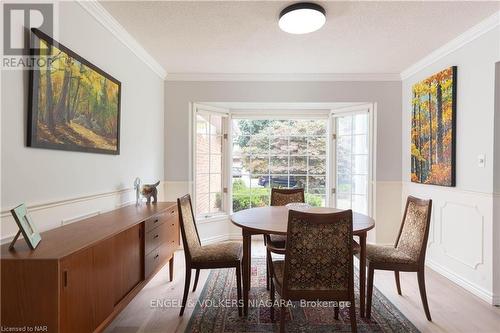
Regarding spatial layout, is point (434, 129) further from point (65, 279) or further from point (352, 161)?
point (65, 279)

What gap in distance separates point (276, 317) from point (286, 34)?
2.53 m

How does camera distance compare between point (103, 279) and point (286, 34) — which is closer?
point (103, 279)

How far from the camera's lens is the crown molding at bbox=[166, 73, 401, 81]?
3934 mm

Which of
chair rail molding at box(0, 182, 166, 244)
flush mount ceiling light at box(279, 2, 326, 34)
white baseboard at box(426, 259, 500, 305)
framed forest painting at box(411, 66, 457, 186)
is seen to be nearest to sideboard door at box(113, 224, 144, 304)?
chair rail molding at box(0, 182, 166, 244)

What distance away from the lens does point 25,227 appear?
139 centimetres

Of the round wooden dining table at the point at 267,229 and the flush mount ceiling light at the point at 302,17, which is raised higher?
the flush mount ceiling light at the point at 302,17

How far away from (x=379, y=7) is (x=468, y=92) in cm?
135

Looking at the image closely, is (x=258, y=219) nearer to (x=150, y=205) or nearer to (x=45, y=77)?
(x=150, y=205)

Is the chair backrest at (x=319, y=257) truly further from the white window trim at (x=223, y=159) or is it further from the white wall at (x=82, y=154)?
the white window trim at (x=223, y=159)

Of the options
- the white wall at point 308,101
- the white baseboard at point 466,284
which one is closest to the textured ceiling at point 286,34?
the white wall at point 308,101

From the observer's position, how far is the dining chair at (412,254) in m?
2.21

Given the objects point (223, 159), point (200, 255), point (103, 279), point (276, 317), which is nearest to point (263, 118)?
point (223, 159)

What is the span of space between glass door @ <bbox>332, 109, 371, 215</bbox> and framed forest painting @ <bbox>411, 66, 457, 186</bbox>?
2.03 ft

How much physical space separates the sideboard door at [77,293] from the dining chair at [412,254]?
193 centimetres
